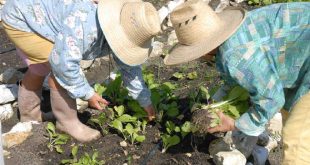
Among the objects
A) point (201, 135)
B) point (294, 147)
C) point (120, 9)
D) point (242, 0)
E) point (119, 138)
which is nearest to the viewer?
point (294, 147)

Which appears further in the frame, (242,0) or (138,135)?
(242,0)

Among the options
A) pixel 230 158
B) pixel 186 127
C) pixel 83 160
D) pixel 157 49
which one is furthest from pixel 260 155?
pixel 157 49

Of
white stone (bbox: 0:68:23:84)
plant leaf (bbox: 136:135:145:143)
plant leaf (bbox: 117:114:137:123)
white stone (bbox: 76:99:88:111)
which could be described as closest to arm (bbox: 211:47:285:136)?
plant leaf (bbox: 136:135:145:143)

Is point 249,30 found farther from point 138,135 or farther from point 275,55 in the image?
point 138,135

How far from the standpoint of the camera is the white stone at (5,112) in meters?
4.08

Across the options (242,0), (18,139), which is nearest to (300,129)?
(18,139)

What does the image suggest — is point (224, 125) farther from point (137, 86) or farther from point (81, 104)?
point (81, 104)

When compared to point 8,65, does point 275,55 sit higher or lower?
higher

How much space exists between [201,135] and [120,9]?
98 cm

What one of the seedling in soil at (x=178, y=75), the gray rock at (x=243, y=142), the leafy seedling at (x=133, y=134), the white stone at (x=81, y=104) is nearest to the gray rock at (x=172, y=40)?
the seedling in soil at (x=178, y=75)

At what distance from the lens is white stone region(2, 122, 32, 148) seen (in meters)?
3.80

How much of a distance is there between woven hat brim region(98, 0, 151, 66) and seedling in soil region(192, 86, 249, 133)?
53 centimetres

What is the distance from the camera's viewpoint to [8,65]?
4789 mm

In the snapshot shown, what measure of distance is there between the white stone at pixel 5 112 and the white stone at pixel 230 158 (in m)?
1.57
